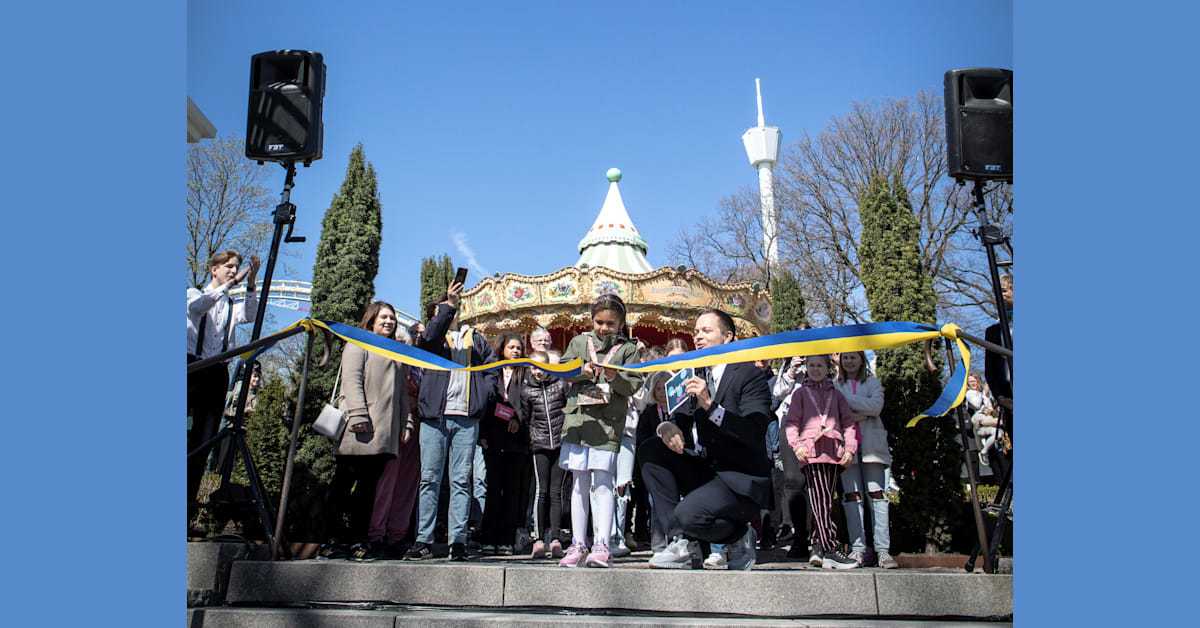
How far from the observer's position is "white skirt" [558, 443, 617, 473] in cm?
399

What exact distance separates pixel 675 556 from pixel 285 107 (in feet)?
9.44

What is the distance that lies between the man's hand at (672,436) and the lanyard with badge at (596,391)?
0.42 metres

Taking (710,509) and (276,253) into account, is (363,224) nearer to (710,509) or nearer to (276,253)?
(276,253)

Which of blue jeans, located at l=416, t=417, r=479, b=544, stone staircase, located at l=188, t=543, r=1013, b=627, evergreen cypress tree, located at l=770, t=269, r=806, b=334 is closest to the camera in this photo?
stone staircase, located at l=188, t=543, r=1013, b=627

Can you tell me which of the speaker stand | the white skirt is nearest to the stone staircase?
the speaker stand

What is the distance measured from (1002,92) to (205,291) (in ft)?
12.6

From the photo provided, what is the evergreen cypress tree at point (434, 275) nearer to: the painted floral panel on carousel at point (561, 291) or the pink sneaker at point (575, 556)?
the painted floral panel on carousel at point (561, 291)

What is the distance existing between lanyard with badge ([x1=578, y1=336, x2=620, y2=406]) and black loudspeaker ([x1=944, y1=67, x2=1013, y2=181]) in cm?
181

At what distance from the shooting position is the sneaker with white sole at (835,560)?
4.10m

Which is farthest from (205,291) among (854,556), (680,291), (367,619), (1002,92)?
(680,291)

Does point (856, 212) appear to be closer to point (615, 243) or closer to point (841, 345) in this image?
point (841, 345)

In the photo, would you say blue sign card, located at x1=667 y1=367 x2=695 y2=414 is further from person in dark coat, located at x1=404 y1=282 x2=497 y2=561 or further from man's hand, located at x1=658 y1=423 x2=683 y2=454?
person in dark coat, located at x1=404 y1=282 x2=497 y2=561

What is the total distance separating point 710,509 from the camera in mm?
3502

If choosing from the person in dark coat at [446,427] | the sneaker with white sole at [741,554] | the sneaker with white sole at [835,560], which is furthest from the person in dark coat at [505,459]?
the sneaker with white sole at [835,560]
